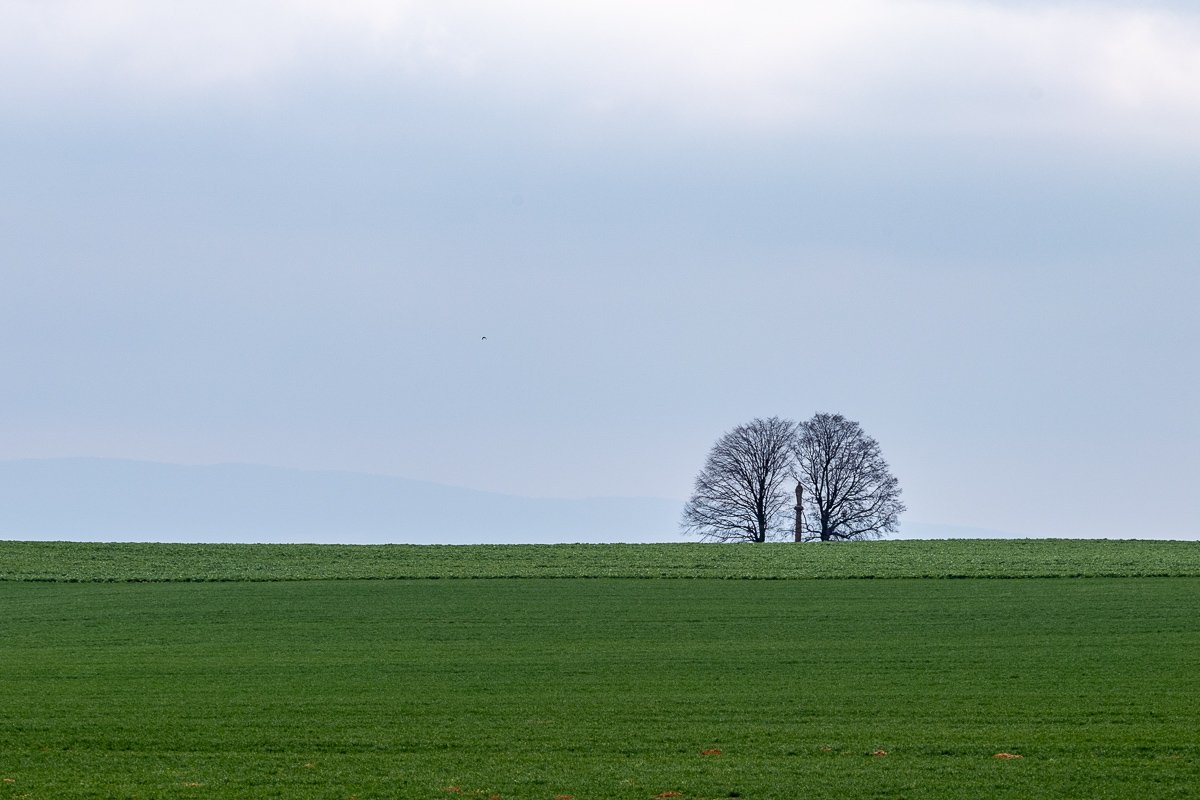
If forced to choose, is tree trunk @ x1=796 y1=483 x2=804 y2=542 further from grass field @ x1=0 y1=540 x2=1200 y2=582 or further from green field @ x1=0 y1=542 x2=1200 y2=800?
green field @ x1=0 y1=542 x2=1200 y2=800

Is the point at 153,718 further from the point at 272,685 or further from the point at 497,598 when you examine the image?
the point at 497,598

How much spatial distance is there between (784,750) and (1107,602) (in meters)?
26.0

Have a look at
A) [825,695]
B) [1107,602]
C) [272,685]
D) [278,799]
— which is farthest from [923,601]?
[278,799]

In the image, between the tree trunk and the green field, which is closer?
the green field

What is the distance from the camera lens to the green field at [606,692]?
17.2m

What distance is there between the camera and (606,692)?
25.1 m

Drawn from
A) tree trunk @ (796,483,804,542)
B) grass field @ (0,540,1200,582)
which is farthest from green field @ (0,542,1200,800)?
tree trunk @ (796,483,804,542)

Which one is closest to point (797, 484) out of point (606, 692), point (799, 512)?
point (799, 512)

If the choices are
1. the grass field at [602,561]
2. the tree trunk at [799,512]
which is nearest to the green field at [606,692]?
the grass field at [602,561]

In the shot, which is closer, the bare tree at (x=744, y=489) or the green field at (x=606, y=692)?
the green field at (x=606, y=692)

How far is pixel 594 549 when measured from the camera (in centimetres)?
6469

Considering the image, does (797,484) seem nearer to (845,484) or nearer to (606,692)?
(845,484)

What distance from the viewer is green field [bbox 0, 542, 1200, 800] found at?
1723cm

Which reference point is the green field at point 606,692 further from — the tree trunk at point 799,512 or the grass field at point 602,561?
the tree trunk at point 799,512
